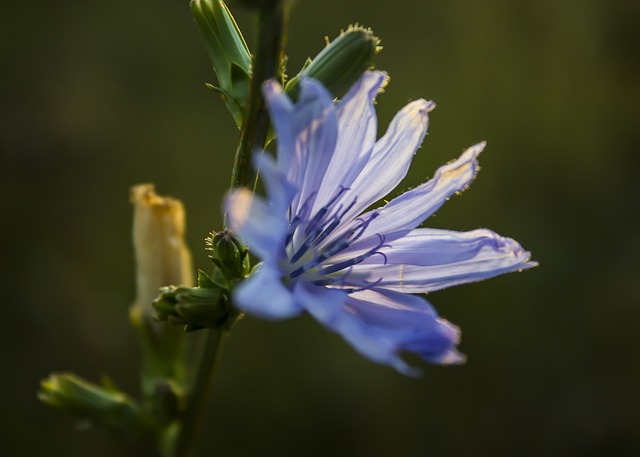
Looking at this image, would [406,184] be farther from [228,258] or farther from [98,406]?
[228,258]

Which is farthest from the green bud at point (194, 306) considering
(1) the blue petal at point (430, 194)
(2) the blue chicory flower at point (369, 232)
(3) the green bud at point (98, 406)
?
(3) the green bud at point (98, 406)

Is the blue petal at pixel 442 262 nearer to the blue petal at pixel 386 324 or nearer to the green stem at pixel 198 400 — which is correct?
the blue petal at pixel 386 324

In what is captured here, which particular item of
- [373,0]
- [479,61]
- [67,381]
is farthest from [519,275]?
[67,381]

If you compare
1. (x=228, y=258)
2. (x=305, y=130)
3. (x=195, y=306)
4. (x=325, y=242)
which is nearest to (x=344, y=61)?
(x=305, y=130)

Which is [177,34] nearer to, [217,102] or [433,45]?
[217,102]

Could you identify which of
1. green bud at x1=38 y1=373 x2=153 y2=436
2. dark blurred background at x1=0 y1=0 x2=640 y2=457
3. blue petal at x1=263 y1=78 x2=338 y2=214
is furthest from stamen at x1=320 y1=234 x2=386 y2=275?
dark blurred background at x1=0 y1=0 x2=640 y2=457

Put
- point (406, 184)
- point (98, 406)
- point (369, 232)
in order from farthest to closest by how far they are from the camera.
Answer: point (406, 184), point (98, 406), point (369, 232)
